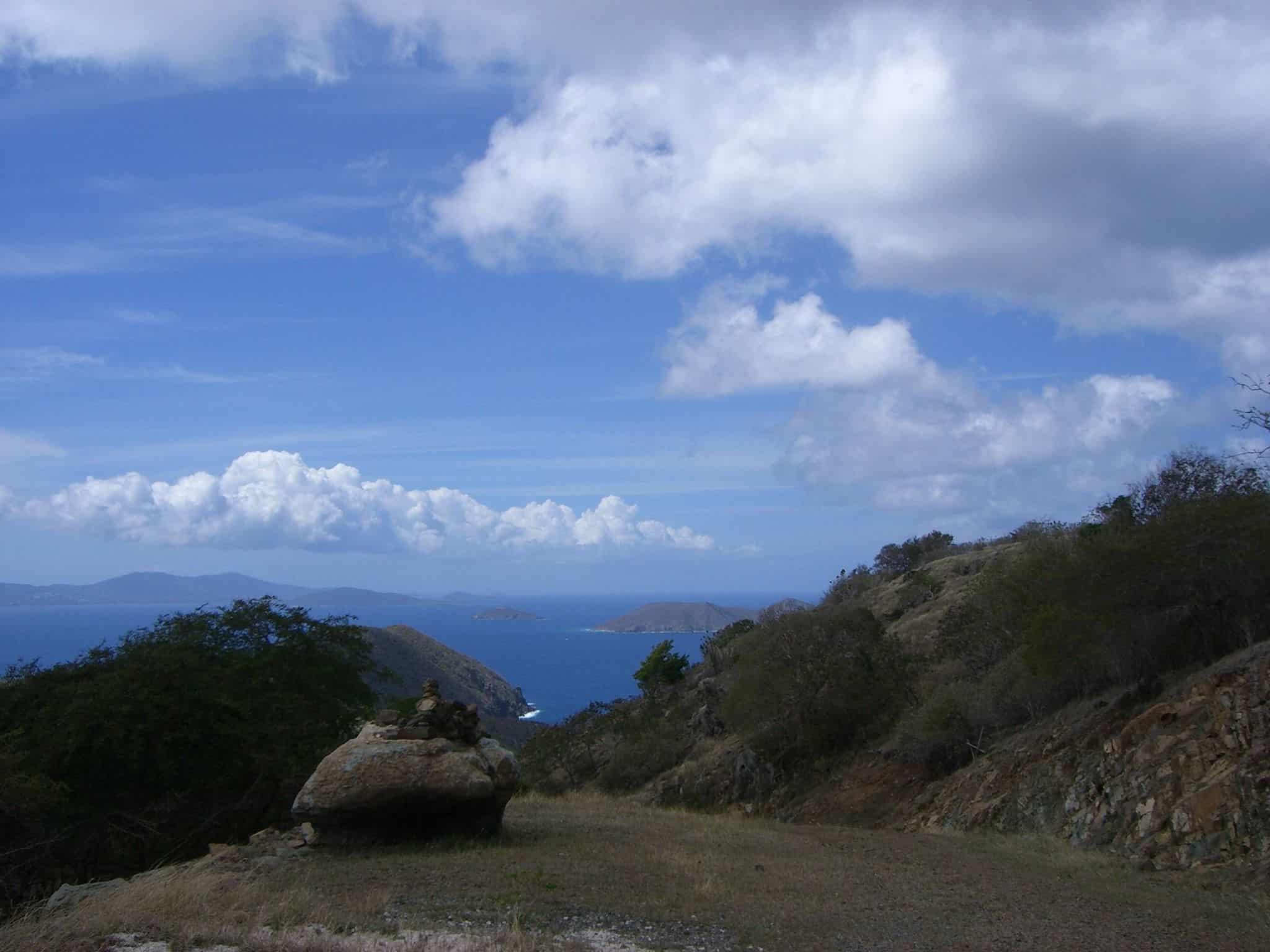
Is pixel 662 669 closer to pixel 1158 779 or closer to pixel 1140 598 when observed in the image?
pixel 1140 598

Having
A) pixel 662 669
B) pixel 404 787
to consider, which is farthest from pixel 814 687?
pixel 662 669

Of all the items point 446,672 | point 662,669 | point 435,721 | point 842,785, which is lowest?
point 446,672

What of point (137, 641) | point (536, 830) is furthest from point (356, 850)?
point (137, 641)

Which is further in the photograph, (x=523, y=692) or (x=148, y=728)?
(x=523, y=692)

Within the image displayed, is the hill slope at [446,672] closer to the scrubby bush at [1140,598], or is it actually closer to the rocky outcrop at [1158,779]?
the scrubby bush at [1140,598]

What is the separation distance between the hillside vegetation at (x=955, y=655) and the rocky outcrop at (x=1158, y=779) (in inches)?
67.4

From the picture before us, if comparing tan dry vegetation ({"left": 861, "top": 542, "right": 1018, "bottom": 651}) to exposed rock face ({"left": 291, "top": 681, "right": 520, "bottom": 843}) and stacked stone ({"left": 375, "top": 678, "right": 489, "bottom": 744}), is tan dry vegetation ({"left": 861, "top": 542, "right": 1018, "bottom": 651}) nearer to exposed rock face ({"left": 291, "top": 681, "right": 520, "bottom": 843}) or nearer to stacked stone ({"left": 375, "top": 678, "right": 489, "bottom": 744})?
stacked stone ({"left": 375, "top": 678, "right": 489, "bottom": 744})

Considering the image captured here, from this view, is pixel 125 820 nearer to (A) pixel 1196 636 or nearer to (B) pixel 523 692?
(A) pixel 1196 636

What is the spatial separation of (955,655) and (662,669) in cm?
2494

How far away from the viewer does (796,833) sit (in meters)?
20.3

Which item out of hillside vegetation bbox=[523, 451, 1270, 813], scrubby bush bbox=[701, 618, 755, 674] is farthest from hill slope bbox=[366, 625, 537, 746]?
hillside vegetation bbox=[523, 451, 1270, 813]

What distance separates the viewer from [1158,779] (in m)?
17.5

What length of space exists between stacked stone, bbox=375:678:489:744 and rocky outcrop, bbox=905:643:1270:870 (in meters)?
11.2

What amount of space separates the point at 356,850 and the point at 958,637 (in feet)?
80.3
